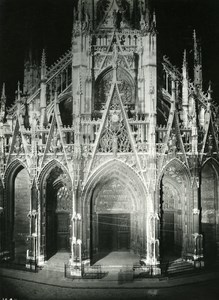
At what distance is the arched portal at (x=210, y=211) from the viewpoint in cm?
1802

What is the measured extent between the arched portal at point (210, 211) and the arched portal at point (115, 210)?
11.8 ft

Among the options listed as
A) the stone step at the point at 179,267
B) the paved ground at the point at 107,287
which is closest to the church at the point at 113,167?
the stone step at the point at 179,267

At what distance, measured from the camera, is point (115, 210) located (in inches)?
716

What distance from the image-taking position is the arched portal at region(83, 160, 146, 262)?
658 inches

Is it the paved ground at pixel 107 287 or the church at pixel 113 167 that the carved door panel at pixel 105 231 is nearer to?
the church at pixel 113 167

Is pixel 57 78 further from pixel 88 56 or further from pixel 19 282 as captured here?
pixel 19 282

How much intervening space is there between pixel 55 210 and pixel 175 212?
6.49 meters

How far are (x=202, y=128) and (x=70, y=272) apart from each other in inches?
387

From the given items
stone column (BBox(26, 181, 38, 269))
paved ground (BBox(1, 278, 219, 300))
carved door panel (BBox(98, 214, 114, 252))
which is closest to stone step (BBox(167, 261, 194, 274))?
paved ground (BBox(1, 278, 219, 300))

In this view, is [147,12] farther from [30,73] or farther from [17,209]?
[17,209]

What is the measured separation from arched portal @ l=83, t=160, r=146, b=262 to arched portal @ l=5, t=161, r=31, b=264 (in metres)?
3.62

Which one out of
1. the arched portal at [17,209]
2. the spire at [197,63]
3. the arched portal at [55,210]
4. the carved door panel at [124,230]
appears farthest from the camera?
the spire at [197,63]

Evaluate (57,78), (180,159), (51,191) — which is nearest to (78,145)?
(51,191)

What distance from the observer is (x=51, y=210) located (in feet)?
59.9
